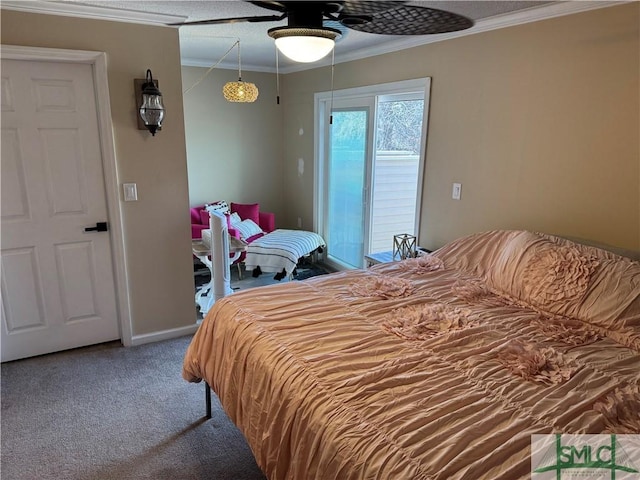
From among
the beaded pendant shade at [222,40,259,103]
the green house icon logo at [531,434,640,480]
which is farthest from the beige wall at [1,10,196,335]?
the green house icon logo at [531,434,640,480]

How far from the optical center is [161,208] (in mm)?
3145

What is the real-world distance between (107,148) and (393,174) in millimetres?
2612

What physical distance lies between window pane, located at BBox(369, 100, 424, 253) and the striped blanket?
2.48 ft

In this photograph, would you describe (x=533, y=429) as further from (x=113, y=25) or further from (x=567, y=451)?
(x=113, y=25)

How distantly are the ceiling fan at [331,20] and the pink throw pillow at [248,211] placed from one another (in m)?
3.84

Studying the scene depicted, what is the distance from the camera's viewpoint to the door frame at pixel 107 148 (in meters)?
2.58

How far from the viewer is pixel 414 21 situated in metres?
1.39

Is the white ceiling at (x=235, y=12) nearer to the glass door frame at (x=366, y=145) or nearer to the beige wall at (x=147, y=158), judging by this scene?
the beige wall at (x=147, y=158)

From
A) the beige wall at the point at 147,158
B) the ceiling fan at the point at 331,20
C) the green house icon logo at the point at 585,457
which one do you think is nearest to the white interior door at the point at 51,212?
the beige wall at the point at 147,158

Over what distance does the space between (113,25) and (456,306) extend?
2.69 m

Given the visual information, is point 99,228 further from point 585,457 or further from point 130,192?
point 585,457

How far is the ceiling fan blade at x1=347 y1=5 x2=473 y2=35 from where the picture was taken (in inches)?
50.9

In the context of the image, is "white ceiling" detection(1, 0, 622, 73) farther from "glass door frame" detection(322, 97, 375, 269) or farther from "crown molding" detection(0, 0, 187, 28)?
"glass door frame" detection(322, 97, 375, 269)

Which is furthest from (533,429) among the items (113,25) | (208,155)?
(208,155)
